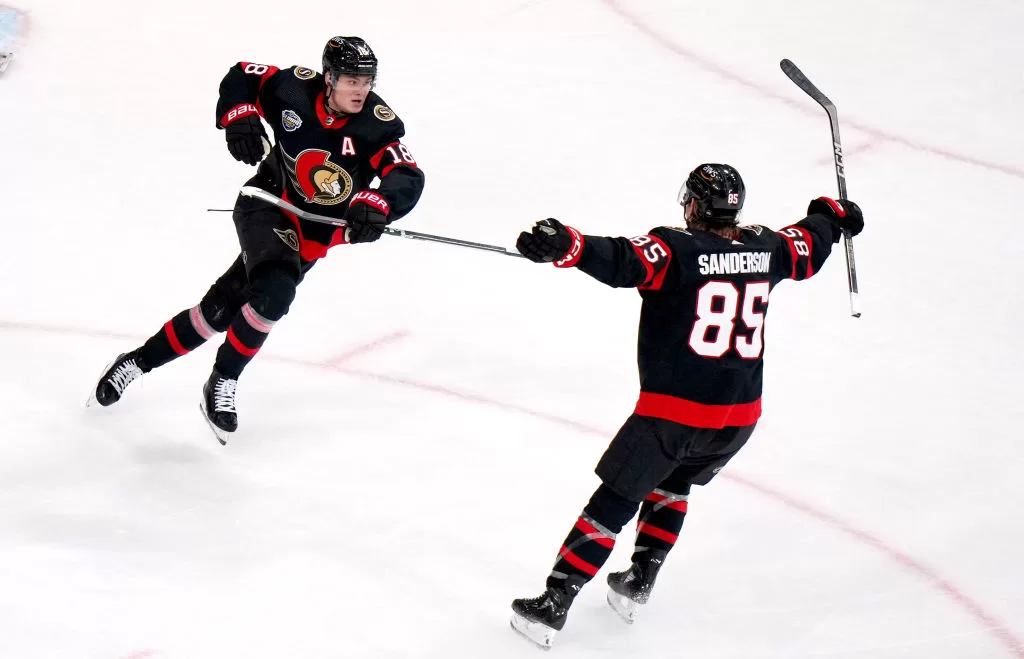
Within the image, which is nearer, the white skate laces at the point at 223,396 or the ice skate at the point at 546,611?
the ice skate at the point at 546,611

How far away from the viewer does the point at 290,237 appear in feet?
13.4

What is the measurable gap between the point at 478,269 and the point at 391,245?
0.45 m

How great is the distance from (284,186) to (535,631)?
1.67m

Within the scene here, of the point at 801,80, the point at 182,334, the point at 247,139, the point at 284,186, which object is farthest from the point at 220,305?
the point at 801,80

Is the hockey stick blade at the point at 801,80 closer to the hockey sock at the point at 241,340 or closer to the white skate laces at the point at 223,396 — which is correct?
the hockey sock at the point at 241,340

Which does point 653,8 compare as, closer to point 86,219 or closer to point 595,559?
point 86,219

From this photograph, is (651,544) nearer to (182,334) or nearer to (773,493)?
(773,493)

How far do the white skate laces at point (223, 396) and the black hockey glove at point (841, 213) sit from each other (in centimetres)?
185

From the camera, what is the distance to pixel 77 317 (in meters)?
4.91

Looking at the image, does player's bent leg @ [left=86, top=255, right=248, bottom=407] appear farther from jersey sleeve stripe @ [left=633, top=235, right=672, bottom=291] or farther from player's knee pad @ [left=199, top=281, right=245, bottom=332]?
jersey sleeve stripe @ [left=633, top=235, right=672, bottom=291]

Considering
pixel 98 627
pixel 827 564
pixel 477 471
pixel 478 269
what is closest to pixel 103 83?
pixel 478 269

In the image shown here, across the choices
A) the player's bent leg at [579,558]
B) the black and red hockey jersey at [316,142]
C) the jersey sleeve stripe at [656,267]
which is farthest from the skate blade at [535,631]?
the black and red hockey jersey at [316,142]

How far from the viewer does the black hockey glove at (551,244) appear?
→ 3059 mm

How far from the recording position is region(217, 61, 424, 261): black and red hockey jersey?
13.4 ft
